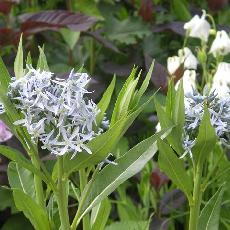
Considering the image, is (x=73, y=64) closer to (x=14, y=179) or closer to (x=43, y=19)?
(x=43, y=19)

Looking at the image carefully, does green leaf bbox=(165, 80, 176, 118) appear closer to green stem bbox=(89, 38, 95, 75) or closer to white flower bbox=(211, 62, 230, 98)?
white flower bbox=(211, 62, 230, 98)

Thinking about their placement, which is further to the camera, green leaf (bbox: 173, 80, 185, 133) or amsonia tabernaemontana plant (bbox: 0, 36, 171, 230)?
green leaf (bbox: 173, 80, 185, 133)

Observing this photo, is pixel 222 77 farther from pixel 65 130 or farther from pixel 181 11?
pixel 181 11

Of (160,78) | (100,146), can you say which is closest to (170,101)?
(100,146)

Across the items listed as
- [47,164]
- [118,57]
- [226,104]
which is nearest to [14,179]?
[226,104]

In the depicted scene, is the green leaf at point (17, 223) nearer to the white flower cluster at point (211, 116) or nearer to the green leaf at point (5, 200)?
the green leaf at point (5, 200)

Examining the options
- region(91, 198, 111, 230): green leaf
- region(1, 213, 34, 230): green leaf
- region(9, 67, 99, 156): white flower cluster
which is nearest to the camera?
region(9, 67, 99, 156): white flower cluster

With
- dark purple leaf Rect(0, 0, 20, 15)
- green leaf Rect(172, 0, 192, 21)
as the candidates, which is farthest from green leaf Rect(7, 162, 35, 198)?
green leaf Rect(172, 0, 192, 21)
